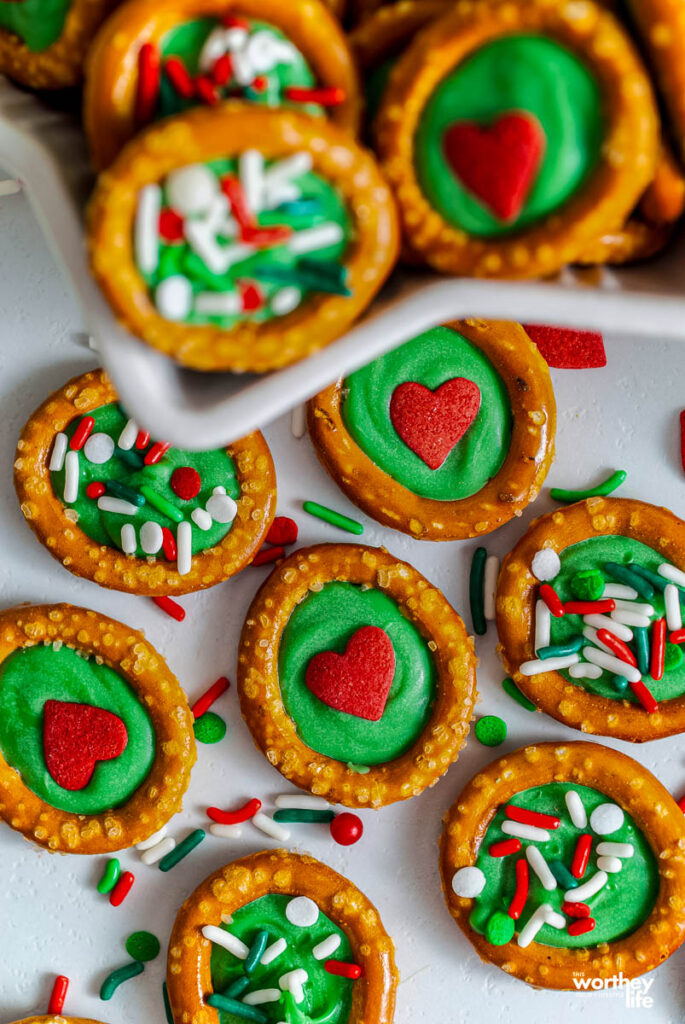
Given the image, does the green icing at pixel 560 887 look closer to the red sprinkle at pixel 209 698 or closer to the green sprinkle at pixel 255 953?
the green sprinkle at pixel 255 953

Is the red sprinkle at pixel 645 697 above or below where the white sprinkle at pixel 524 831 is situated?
above

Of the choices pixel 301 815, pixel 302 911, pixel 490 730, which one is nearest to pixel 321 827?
pixel 301 815


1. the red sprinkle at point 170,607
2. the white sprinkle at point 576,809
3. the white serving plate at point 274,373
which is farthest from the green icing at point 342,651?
the white serving plate at point 274,373

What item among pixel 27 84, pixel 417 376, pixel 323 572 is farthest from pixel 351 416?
pixel 27 84

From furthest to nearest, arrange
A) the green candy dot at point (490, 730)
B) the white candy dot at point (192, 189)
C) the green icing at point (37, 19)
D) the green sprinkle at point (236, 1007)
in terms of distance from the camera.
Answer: the green candy dot at point (490, 730)
the green sprinkle at point (236, 1007)
the green icing at point (37, 19)
the white candy dot at point (192, 189)

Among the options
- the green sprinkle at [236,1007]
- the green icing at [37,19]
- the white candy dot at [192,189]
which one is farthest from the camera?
the green sprinkle at [236,1007]

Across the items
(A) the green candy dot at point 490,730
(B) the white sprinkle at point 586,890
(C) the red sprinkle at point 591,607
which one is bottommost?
(B) the white sprinkle at point 586,890
